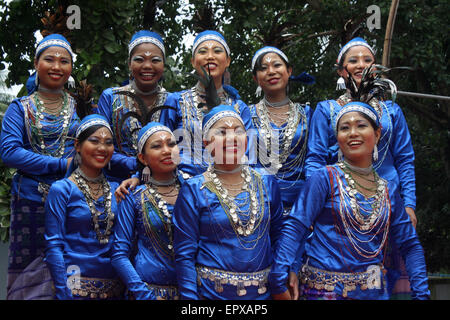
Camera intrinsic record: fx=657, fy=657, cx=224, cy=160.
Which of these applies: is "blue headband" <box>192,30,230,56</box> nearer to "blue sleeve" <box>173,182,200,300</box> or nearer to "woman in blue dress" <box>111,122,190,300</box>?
"woman in blue dress" <box>111,122,190,300</box>

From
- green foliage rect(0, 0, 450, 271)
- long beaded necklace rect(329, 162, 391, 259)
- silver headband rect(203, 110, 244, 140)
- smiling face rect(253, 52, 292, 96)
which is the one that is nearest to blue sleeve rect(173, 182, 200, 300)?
silver headband rect(203, 110, 244, 140)

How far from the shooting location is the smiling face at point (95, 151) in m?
5.10

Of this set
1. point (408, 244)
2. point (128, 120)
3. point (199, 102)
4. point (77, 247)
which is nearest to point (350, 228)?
point (408, 244)

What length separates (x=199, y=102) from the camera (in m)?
5.75

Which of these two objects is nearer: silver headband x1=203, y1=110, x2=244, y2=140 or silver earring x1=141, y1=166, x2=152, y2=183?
silver headband x1=203, y1=110, x2=244, y2=140

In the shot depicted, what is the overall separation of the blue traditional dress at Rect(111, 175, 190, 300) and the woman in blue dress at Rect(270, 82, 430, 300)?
84cm

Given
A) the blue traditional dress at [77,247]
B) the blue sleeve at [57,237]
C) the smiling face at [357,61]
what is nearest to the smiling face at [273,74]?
the smiling face at [357,61]

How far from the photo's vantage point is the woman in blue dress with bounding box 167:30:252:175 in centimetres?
552

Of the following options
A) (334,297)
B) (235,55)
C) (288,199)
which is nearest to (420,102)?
(235,55)

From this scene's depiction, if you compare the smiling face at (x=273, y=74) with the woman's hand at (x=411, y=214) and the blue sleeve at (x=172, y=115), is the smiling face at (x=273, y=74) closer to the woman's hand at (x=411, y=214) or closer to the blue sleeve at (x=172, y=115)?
the blue sleeve at (x=172, y=115)

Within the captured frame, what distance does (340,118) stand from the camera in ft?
A: 15.9

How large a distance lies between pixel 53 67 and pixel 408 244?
3.26 m

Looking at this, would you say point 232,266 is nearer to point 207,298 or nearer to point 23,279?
point 207,298

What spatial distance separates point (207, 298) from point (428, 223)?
40.7 ft
